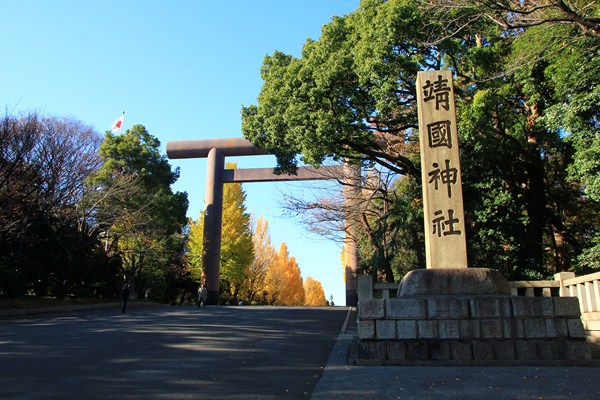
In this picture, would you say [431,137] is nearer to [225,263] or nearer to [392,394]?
[392,394]

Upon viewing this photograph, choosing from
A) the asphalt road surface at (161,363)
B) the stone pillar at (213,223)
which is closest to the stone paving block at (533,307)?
the asphalt road surface at (161,363)

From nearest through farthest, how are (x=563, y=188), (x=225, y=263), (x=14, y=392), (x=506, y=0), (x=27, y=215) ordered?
(x=14, y=392)
(x=506, y=0)
(x=563, y=188)
(x=27, y=215)
(x=225, y=263)

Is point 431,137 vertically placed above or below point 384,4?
below

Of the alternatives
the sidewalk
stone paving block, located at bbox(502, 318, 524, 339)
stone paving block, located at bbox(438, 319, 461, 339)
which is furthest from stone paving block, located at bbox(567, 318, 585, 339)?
stone paving block, located at bbox(438, 319, 461, 339)

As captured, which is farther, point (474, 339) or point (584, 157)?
point (584, 157)

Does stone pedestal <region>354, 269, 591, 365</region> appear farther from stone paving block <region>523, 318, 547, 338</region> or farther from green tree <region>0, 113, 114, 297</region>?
green tree <region>0, 113, 114, 297</region>

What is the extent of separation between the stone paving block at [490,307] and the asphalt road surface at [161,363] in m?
2.12

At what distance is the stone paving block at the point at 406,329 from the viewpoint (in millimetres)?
5977

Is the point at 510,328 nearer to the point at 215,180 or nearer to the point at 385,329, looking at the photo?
the point at 385,329

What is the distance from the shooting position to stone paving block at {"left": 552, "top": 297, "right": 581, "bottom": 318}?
5.93 metres

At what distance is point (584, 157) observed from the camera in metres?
9.41

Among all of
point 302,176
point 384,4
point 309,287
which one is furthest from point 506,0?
point 309,287

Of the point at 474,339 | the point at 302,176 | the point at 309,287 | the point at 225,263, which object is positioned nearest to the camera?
the point at 474,339

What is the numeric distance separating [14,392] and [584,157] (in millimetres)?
10416
